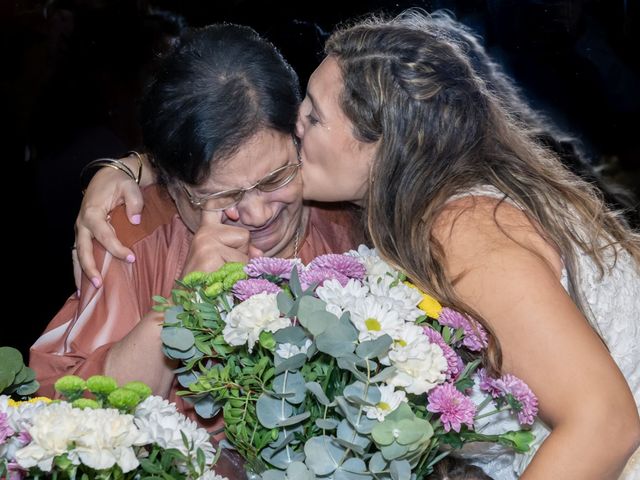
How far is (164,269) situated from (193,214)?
159 millimetres

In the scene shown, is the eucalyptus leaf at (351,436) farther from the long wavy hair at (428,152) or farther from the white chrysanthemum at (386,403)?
the long wavy hair at (428,152)

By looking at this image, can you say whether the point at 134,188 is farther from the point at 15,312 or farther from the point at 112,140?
the point at 15,312

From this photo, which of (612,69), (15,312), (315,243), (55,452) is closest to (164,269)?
(315,243)

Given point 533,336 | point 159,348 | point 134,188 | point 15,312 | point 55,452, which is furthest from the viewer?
point 15,312

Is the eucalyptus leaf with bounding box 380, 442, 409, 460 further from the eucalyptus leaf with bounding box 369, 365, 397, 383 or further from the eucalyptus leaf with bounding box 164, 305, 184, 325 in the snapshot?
the eucalyptus leaf with bounding box 164, 305, 184, 325

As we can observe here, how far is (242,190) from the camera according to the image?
5.47 ft

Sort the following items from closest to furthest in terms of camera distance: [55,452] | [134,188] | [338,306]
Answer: [55,452] < [338,306] < [134,188]

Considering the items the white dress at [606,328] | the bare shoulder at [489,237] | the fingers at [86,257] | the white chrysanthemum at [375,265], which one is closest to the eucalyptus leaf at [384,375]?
the white chrysanthemum at [375,265]

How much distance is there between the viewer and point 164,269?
1.88 m

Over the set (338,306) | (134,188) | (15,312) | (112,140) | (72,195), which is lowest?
(15,312)

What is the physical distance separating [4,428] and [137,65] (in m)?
Answer: 1.71

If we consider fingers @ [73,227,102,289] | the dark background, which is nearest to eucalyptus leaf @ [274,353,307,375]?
fingers @ [73,227,102,289]

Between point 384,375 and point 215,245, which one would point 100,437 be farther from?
point 215,245

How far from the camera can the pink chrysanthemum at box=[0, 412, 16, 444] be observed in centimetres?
103
